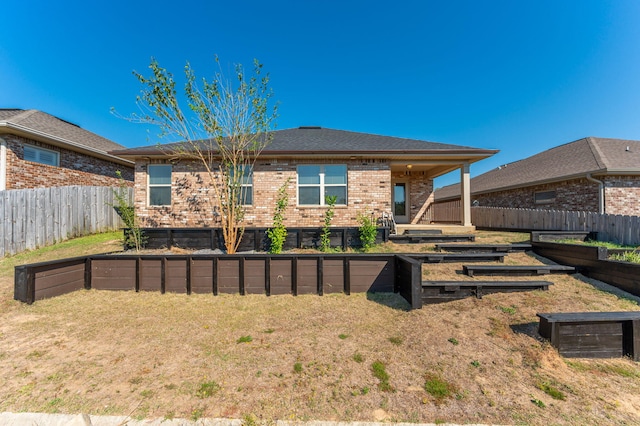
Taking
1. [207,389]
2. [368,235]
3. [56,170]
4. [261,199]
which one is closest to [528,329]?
[207,389]

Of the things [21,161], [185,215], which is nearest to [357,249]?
[185,215]

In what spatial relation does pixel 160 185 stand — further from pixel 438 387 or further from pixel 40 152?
pixel 438 387

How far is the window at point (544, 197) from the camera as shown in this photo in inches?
475

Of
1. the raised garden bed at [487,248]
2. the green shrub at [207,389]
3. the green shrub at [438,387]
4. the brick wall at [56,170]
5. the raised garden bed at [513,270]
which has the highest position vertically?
the brick wall at [56,170]

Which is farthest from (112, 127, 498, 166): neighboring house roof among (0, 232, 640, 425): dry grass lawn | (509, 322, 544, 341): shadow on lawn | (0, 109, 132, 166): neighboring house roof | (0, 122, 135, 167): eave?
(509, 322, 544, 341): shadow on lawn

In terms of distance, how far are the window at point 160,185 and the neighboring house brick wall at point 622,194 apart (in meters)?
17.4

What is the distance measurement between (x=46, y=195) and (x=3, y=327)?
23.7 ft

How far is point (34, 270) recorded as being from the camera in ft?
14.7

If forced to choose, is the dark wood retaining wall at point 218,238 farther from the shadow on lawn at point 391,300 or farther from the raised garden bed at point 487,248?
the shadow on lawn at point 391,300

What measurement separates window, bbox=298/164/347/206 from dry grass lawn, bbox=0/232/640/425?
204 inches

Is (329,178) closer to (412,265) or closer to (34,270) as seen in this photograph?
(412,265)

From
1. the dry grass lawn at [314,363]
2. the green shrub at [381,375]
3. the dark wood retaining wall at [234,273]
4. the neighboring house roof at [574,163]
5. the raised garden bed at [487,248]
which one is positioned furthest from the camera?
the neighboring house roof at [574,163]

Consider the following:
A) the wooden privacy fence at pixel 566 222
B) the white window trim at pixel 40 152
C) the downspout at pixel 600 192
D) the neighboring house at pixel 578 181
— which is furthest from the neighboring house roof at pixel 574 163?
the white window trim at pixel 40 152

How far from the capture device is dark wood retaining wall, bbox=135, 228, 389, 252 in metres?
7.57
